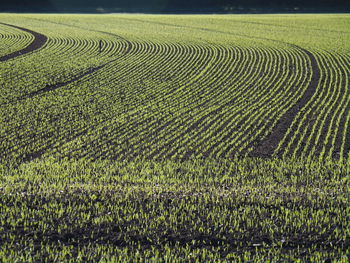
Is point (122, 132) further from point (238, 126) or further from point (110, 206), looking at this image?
point (110, 206)

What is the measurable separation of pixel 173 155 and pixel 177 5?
104 metres

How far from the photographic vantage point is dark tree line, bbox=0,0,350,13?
108875mm

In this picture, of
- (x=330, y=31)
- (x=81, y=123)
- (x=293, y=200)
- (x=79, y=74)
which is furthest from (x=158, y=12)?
(x=293, y=200)

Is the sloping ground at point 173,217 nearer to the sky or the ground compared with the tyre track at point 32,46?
nearer to the ground

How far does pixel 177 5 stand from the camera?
116125mm

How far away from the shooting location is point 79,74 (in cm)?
3272

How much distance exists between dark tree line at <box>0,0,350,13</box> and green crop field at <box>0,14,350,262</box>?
234ft

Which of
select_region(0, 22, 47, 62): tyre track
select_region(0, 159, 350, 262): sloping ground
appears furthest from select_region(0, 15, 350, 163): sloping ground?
select_region(0, 159, 350, 262): sloping ground

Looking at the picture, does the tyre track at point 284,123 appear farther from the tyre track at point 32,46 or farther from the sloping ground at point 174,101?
the tyre track at point 32,46

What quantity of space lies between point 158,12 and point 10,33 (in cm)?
5979

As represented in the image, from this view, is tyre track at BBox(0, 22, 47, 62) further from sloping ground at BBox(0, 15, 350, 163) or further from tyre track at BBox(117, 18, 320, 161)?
tyre track at BBox(117, 18, 320, 161)

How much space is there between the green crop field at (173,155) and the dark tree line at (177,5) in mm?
71242

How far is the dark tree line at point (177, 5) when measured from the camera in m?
109

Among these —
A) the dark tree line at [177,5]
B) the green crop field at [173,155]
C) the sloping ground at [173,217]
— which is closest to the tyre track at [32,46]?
the green crop field at [173,155]
